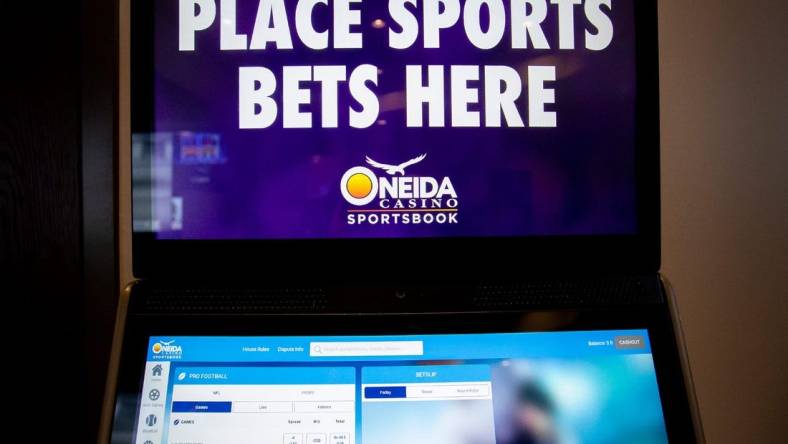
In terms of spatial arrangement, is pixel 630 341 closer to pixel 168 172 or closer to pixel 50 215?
pixel 168 172

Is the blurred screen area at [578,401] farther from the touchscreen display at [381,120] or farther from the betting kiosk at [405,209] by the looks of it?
Answer: the touchscreen display at [381,120]

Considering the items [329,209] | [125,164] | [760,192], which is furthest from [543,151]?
[125,164]

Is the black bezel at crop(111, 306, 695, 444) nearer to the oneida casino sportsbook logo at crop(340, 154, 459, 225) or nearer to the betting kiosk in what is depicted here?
the betting kiosk

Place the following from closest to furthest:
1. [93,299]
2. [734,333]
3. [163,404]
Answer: [163,404] < [93,299] < [734,333]

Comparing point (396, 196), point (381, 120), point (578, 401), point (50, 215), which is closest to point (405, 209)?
point (396, 196)

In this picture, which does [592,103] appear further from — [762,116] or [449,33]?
[762,116]

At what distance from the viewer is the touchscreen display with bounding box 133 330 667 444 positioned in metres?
0.72

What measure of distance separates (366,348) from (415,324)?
0.08 meters

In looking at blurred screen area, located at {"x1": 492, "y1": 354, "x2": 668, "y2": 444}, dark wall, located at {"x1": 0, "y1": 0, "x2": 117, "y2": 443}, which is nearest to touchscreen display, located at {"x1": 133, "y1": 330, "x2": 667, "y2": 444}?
blurred screen area, located at {"x1": 492, "y1": 354, "x2": 668, "y2": 444}

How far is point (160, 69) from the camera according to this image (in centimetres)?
80

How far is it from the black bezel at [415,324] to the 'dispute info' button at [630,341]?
0.05 feet

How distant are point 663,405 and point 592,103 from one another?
446mm

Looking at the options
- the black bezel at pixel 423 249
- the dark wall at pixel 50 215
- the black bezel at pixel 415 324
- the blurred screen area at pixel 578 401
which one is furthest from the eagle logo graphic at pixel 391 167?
the dark wall at pixel 50 215

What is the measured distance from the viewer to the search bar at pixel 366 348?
0.75m
